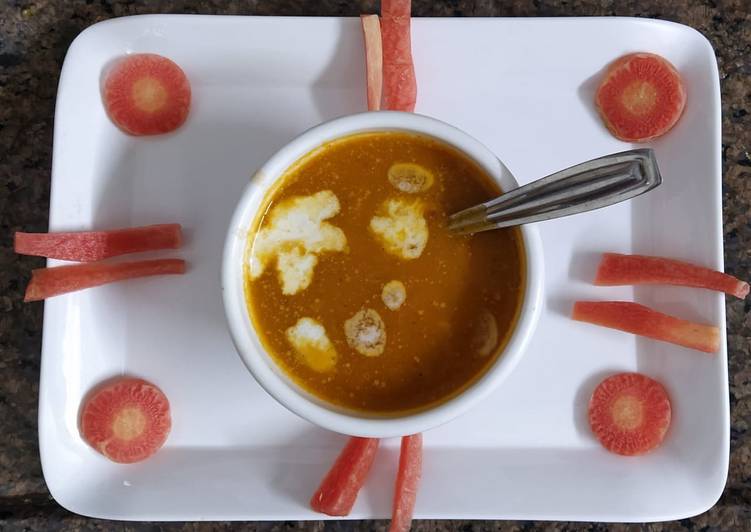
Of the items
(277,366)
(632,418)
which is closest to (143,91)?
(277,366)

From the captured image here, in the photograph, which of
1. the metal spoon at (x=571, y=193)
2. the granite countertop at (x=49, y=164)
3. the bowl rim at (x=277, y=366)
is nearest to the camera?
the metal spoon at (x=571, y=193)

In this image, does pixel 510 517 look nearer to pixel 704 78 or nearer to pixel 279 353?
pixel 279 353

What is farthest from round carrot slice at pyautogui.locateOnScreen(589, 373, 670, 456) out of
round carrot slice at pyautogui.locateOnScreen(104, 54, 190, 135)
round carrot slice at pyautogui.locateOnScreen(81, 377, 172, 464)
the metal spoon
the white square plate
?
round carrot slice at pyautogui.locateOnScreen(104, 54, 190, 135)

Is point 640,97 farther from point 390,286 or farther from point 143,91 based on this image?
point 143,91

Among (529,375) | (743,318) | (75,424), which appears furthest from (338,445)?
(743,318)

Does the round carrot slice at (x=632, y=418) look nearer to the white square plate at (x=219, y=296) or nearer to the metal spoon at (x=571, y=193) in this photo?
the white square plate at (x=219, y=296)

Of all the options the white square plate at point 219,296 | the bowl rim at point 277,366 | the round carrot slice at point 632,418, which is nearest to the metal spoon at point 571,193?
the bowl rim at point 277,366
